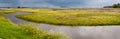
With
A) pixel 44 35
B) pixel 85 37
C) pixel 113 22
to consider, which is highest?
pixel 44 35

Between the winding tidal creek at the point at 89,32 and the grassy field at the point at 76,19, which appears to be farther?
the grassy field at the point at 76,19

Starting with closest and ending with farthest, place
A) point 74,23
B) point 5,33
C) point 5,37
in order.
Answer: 1. point 5,37
2. point 5,33
3. point 74,23

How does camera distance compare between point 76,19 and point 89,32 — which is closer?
point 89,32

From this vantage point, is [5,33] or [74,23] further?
[74,23]

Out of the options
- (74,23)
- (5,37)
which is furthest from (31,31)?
(74,23)

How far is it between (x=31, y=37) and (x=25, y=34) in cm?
96

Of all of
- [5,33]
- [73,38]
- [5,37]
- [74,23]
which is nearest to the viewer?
[5,37]

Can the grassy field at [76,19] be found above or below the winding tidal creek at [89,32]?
below

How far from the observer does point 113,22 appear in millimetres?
47656

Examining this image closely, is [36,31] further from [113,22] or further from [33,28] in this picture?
[113,22]

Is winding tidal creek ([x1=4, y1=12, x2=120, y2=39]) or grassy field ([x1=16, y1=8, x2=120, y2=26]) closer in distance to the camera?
winding tidal creek ([x1=4, y1=12, x2=120, y2=39])

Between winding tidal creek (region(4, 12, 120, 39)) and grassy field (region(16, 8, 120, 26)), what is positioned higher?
winding tidal creek (region(4, 12, 120, 39))

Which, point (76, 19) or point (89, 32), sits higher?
point (89, 32)

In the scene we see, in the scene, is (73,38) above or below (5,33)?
below
